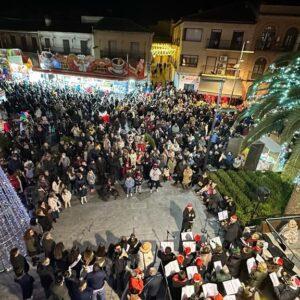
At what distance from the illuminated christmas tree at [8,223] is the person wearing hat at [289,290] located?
8.42 metres

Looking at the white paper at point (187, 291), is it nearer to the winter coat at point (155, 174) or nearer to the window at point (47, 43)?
the winter coat at point (155, 174)

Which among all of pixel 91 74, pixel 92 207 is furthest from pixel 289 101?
pixel 91 74

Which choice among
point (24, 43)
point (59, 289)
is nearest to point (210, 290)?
point (59, 289)

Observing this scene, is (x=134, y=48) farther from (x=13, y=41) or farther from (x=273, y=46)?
(x=13, y=41)

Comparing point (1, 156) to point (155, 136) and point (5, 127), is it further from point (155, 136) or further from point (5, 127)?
point (155, 136)

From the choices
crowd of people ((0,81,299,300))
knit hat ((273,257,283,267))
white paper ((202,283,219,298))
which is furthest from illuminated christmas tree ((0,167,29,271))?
knit hat ((273,257,283,267))

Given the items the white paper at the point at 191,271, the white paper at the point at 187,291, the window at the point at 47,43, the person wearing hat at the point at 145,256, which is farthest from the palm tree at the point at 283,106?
the window at the point at 47,43

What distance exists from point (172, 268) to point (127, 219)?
3.84m

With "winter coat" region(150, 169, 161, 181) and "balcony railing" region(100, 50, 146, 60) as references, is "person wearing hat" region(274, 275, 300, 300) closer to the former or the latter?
"winter coat" region(150, 169, 161, 181)

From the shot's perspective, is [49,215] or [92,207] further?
[92,207]

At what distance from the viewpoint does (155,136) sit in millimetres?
16219

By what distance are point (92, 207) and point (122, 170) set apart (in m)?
2.51

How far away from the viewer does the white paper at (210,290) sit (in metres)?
7.14

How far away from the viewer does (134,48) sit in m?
29.6
